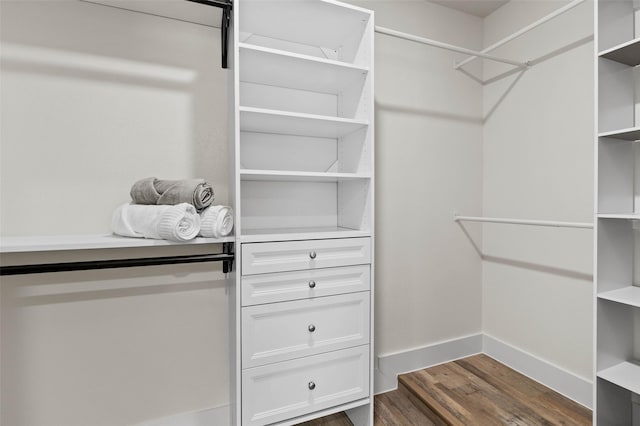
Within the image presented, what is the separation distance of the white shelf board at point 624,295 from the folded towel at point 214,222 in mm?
1637

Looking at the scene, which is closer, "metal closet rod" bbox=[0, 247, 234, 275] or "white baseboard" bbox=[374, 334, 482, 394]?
"metal closet rod" bbox=[0, 247, 234, 275]

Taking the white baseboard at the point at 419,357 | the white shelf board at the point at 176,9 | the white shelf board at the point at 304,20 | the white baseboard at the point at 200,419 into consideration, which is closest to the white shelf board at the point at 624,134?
the white shelf board at the point at 304,20

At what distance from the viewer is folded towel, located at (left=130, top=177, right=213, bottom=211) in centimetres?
136

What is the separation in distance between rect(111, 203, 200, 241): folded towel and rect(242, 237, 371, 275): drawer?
0.78 ft

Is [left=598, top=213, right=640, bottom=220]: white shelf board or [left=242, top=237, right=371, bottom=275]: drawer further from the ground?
[left=598, top=213, right=640, bottom=220]: white shelf board

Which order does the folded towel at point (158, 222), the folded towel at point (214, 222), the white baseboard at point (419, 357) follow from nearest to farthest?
the folded towel at point (158, 222)
the folded towel at point (214, 222)
the white baseboard at point (419, 357)

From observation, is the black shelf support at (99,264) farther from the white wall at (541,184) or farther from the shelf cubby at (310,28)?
the white wall at (541,184)

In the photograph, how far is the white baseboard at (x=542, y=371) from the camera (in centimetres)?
183

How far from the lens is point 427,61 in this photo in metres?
2.25

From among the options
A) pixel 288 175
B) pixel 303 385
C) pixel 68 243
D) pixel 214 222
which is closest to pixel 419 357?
pixel 303 385

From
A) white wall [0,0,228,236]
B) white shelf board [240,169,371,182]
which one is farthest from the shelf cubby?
white shelf board [240,169,371,182]

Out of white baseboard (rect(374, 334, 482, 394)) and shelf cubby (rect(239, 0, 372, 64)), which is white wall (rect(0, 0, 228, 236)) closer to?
shelf cubby (rect(239, 0, 372, 64))

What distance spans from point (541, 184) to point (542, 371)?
115cm

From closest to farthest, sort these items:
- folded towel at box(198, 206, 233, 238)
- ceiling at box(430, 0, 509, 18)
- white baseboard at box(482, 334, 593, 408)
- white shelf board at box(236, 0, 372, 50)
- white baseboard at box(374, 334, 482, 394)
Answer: folded towel at box(198, 206, 233, 238), white shelf board at box(236, 0, 372, 50), white baseboard at box(482, 334, 593, 408), white baseboard at box(374, 334, 482, 394), ceiling at box(430, 0, 509, 18)
